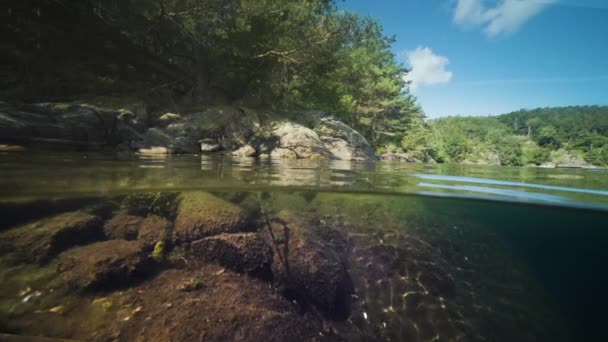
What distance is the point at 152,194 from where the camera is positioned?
4465 mm

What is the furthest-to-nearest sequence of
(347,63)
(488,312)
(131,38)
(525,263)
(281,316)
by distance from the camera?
(347,63)
(131,38)
(525,263)
(488,312)
(281,316)

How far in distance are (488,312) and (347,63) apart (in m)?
17.1

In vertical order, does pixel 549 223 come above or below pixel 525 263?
above

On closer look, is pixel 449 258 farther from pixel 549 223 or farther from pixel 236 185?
pixel 236 185

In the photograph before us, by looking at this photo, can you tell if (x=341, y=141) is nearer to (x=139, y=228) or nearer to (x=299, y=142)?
(x=299, y=142)

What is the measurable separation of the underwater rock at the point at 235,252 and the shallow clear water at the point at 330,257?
14 centimetres

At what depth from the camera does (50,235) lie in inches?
→ 132

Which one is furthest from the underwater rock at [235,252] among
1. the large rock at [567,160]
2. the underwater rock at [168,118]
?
the large rock at [567,160]

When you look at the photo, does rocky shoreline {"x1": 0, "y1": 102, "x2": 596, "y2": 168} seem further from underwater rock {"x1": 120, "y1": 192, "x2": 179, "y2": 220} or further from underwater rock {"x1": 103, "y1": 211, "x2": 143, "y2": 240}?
underwater rock {"x1": 103, "y1": 211, "x2": 143, "y2": 240}

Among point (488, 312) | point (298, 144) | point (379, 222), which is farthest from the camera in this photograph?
point (298, 144)

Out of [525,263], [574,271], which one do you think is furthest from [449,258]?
[574,271]

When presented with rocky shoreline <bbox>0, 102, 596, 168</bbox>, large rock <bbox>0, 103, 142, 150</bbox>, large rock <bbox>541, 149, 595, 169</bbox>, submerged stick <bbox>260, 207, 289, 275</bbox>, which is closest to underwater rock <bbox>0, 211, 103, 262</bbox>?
submerged stick <bbox>260, 207, 289, 275</bbox>


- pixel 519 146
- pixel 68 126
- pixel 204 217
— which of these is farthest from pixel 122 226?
pixel 519 146

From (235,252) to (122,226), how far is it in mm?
1790
